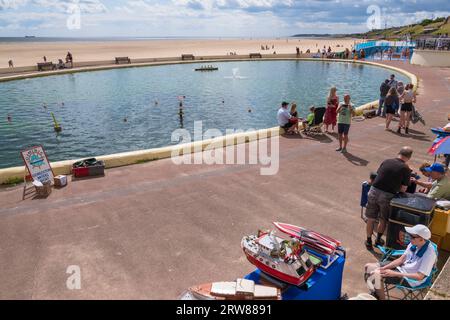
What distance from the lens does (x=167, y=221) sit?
803 centimetres

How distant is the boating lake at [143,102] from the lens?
1866 centimetres

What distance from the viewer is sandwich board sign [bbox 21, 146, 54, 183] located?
978cm

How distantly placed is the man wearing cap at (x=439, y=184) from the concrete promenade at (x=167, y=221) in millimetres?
1669

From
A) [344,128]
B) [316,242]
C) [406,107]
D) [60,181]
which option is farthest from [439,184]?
[60,181]

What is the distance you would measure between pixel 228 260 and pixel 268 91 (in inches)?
1052

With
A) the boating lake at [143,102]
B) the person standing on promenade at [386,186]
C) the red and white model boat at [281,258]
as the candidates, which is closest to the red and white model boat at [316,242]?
the red and white model boat at [281,258]

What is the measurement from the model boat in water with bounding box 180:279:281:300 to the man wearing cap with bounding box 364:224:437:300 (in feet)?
6.16

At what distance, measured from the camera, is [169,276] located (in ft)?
20.1

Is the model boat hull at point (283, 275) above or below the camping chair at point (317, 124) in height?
below

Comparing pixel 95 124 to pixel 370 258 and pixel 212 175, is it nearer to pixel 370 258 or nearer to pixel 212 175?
pixel 212 175

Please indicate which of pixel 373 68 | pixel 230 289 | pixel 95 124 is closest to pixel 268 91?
pixel 95 124

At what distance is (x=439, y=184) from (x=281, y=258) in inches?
167

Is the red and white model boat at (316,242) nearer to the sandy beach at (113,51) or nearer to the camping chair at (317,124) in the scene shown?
the camping chair at (317,124)
